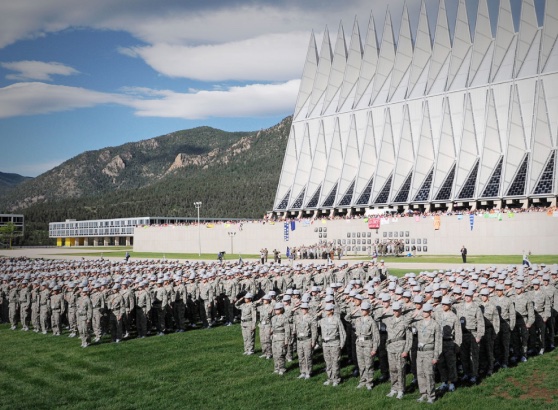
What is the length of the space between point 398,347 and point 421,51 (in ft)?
207

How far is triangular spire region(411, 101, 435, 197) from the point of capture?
63.1m

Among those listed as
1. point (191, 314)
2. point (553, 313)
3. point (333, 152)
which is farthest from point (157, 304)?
point (333, 152)

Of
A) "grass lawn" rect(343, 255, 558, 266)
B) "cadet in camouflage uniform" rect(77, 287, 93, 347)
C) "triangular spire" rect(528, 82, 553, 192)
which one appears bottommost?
"grass lawn" rect(343, 255, 558, 266)

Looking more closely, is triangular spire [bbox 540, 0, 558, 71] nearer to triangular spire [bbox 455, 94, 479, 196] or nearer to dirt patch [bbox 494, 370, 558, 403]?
triangular spire [bbox 455, 94, 479, 196]

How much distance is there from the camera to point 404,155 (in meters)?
65.8

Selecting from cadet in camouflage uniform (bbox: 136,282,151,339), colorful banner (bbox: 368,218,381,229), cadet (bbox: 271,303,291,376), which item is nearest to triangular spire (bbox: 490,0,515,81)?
colorful banner (bbox: 368,218,381,229)

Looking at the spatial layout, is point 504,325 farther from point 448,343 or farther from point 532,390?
point 448,343

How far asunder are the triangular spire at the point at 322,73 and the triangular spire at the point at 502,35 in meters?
26.2

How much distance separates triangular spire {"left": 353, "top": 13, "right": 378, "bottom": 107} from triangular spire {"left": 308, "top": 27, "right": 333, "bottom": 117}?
290 inches

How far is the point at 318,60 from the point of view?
275 ft

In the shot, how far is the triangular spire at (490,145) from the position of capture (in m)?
57.5

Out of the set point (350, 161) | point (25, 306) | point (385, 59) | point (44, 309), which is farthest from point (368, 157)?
point (44, 309)

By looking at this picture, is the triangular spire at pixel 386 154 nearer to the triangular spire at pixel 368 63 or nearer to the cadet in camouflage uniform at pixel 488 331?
the triangular spire at pixel 368 63

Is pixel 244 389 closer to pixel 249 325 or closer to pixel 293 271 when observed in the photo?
pixel 249 325
